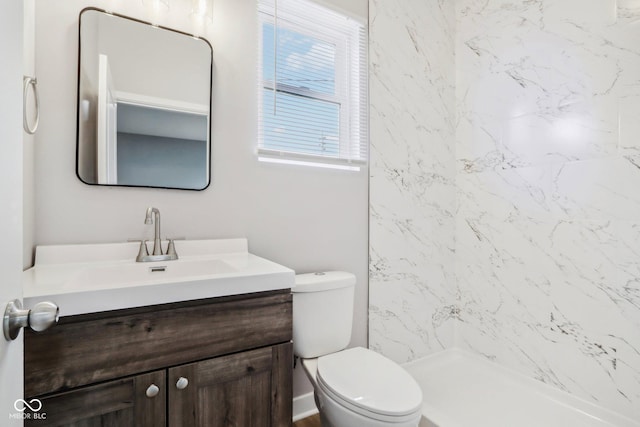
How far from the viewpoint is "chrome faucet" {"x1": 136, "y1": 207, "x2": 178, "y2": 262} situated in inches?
50.1

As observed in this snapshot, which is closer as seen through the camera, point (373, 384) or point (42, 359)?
point (42, 359)

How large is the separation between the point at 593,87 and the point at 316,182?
1509mm

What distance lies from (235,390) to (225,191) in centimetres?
87

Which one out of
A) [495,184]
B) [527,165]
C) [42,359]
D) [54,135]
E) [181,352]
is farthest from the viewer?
[495,184]

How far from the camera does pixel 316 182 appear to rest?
1792 mm

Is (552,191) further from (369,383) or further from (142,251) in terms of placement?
(142,251)

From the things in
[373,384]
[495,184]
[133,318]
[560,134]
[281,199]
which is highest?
[560,134]

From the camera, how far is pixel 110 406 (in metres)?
0.83

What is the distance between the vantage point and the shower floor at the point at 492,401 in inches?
63.1

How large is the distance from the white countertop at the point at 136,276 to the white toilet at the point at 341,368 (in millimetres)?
357

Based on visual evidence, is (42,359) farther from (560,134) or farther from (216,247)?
(560,134)

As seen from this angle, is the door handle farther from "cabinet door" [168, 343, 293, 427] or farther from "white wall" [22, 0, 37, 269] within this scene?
"white wall" [22, 0, 37, 269]

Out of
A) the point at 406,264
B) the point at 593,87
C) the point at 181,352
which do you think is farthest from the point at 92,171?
the point at 593,87

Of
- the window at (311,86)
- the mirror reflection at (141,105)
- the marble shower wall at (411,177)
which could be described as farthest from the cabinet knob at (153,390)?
the marble shower wall at (411,177)
